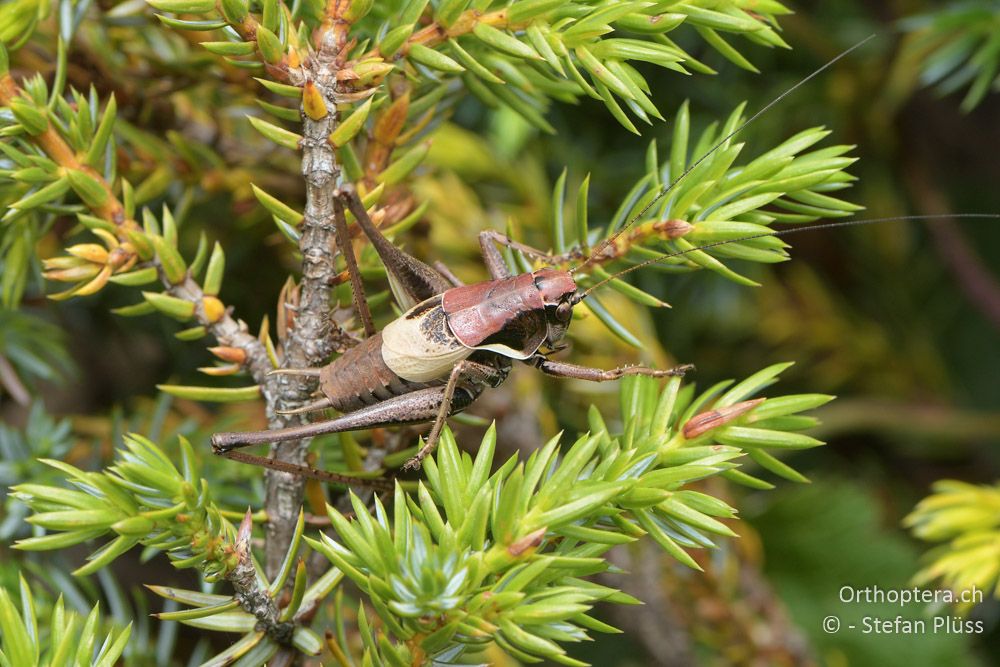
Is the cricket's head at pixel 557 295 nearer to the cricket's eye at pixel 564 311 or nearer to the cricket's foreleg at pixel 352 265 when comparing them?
the cricket's eye at pixel 564 311

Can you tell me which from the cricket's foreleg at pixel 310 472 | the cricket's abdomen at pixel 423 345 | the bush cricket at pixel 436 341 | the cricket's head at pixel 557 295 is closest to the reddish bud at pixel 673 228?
the bush cricket at pixel 436 341

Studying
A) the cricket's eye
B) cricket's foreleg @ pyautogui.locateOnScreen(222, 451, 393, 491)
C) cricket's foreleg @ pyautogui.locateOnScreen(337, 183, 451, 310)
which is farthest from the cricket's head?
cricket's foreleg @ pyautogui.locateOnScreen(222, 451, 393, 491)

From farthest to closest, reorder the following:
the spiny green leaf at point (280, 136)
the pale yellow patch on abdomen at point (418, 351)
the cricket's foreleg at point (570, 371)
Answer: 1. the cricket's foreleg at point (570, 371)
2. the pale yellow patch on abdomen at point (418, 351)
3. the spiny green leaf at point (280, 136)

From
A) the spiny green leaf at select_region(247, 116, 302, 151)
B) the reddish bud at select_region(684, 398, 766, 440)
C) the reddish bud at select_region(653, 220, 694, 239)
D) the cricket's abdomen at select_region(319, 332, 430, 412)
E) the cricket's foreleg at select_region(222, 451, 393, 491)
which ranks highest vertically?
the spiny green leaf at select_region(247, 116, 302, 151)

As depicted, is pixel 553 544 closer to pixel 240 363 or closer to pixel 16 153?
pixel 240 363

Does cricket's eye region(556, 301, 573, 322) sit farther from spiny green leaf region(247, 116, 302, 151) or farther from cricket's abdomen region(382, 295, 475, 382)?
spiny green leaf region(247, 116, 302, 151)

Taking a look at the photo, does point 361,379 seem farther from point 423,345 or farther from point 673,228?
point 673,228

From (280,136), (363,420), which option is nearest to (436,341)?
(363,420)

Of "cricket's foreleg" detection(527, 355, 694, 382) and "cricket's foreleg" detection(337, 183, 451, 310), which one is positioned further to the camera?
"cricket's foreleg" detection(527, 355, 694, 382)
